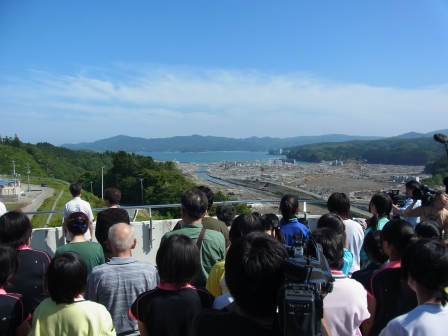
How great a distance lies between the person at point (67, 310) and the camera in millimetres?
2209

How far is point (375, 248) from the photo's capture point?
2932 millimetres

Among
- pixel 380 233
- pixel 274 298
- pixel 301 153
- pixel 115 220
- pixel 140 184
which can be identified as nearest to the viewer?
pixel 274 298

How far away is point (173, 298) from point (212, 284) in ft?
1.87

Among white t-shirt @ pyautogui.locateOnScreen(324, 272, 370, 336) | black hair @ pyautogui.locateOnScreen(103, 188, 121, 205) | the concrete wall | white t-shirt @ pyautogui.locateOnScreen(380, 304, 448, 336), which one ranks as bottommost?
the concrete wall

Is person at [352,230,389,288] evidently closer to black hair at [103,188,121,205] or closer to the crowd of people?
the crowd of people

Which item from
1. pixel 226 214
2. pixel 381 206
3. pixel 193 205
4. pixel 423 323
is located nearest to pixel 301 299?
pixel 423 323

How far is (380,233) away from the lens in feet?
9.61

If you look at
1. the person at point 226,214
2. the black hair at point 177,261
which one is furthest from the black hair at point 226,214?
the black hair at point 177,261

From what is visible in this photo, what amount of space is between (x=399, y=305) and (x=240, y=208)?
1993cm

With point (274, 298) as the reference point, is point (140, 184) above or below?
below

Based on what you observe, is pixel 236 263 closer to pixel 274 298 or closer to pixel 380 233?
pixel 274 298

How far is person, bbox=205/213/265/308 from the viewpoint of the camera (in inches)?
104

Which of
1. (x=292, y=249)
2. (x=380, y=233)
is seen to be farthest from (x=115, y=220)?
(x=292, y=249)

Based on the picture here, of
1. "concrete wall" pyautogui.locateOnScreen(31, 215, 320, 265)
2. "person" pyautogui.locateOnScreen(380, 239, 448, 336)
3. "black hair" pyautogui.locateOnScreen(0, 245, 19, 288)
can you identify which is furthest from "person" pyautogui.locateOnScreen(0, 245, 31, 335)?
"concrete wall" pyautogui.locateOnScreen(31, 215, 320, 265)
